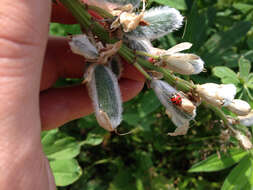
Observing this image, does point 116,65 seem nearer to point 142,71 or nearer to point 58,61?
point 142,71

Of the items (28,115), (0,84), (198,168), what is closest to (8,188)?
(28,115)

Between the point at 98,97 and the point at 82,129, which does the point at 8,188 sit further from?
the point at 82,129

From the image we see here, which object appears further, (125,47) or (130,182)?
(130,182)

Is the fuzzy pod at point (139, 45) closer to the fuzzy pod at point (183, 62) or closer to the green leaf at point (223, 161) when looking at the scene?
the fuzzy pod at point (183, 62)

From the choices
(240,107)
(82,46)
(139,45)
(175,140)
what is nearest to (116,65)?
(139,45)

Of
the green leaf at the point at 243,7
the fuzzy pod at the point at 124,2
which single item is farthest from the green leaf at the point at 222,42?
the fuzzy pod at the point at 124,2

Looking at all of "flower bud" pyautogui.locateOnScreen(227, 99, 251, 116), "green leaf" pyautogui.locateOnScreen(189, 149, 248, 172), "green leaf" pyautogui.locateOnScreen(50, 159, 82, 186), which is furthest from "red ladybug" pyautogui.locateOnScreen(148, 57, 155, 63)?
"green leaf" pyautogui.locateOnScreen(50, 159, 82, 186)

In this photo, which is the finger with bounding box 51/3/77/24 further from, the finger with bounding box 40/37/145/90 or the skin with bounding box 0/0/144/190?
the skin with bounding box 0/0/144/190
